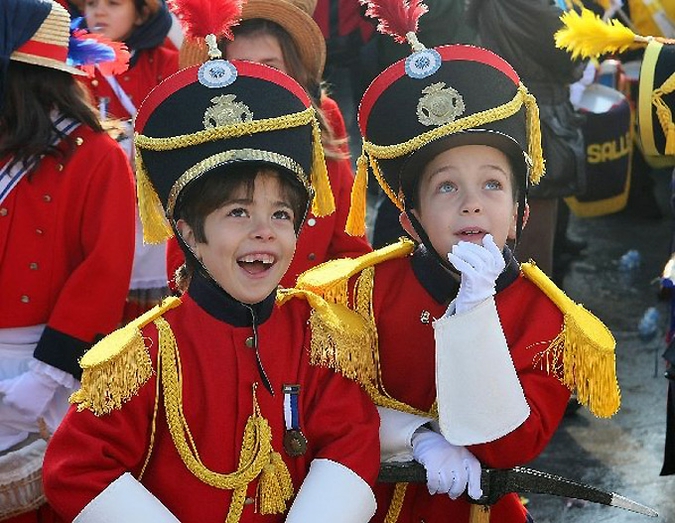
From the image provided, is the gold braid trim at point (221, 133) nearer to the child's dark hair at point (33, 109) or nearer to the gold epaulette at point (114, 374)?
the gold epaulette at point (114, 374)

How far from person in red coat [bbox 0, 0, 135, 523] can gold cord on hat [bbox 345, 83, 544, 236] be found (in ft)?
2.61

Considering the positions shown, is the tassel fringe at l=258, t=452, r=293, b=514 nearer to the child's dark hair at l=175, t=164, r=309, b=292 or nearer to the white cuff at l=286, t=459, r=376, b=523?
the white cuff at l=286, t=459, r=376, b=523

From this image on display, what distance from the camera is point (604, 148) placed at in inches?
243

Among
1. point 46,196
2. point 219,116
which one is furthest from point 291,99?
point 46,196

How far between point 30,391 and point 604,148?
12.3ft

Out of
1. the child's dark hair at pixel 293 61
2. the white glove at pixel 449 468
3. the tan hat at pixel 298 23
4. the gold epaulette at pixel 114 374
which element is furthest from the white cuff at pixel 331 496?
the tan hat at pixel 298 23

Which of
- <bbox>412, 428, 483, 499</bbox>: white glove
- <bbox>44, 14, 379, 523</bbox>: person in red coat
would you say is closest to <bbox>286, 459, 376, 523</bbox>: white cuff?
<bbox>44, 14, 379, 523</bbox>: person in red coat

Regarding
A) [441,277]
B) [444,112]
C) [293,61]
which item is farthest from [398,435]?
[293,61]

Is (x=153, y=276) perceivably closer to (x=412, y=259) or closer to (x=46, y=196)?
(x=46, y=196)

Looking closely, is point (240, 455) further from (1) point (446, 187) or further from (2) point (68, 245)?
(2) point (68, 245)

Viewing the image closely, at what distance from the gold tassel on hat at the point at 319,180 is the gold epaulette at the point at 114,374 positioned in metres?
0.51

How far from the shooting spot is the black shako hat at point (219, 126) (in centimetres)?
240

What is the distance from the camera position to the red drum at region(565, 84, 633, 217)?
6113 millimetres

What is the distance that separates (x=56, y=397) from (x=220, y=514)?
3.40ft
